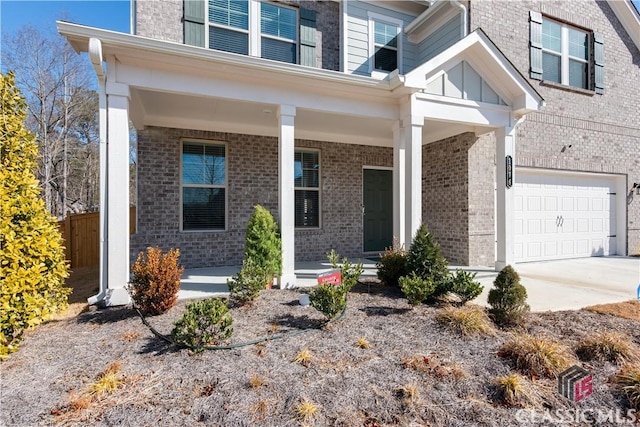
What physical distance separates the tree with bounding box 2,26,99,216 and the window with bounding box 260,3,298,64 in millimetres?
11259

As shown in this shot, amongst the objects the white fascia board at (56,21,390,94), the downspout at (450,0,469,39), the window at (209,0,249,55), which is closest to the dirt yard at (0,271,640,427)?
the white fascia board at (56,21,390,94)

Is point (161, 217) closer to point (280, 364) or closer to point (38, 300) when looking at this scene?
point (38, 300)

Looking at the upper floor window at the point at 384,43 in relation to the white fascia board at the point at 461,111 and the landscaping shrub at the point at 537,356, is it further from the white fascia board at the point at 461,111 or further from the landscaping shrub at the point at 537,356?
the landscaping shrub at the point at 537,356

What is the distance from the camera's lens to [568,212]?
330 inches

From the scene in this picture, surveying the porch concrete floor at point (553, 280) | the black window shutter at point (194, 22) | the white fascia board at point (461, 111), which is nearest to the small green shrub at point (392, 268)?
the porch concrete floor at point (553, 280)

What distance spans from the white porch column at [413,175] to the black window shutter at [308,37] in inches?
115

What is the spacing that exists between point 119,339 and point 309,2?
7.51m

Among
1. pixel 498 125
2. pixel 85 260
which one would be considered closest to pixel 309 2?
pixel 498 125

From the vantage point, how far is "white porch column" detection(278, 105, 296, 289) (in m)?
5.09

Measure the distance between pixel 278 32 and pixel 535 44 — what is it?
19.5ft

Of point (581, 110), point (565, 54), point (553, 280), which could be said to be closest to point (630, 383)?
point (553, 280)

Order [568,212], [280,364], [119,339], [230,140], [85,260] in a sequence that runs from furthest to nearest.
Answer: [568,212] < [85,260] < [230,140] < [119,339] < [280,364]

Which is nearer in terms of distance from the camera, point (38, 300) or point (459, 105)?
point (38, 300)

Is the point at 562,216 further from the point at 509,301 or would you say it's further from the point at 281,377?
the point at 281,377
